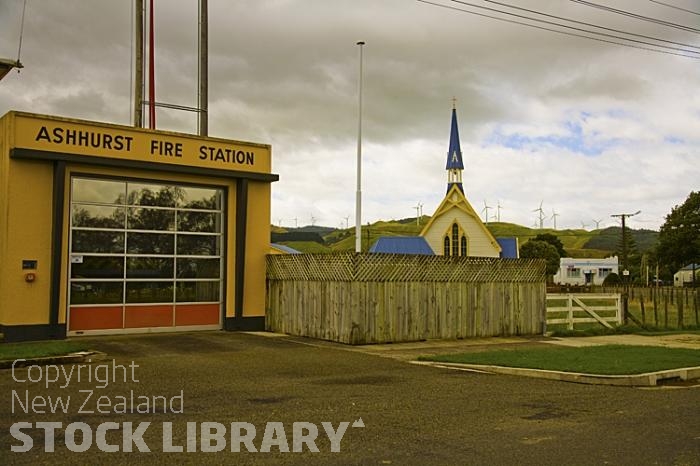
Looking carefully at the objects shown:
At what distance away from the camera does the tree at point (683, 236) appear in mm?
72375

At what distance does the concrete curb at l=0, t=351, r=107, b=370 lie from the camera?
1280 cm

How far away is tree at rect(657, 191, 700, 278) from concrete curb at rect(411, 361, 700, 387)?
214 ft

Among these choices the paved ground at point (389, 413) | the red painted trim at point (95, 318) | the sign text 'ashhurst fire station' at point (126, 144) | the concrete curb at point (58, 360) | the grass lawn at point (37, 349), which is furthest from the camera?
the red painted trim at point (95, 318)

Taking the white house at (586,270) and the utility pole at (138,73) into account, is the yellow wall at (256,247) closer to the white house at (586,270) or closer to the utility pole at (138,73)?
the utility pole at (138,73)

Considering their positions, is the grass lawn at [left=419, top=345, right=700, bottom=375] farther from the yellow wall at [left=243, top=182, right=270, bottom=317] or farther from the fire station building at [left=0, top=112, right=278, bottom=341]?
the fire station building at [left=0, top=112, right=278, bottom=341]

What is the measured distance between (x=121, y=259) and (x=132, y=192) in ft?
6.42

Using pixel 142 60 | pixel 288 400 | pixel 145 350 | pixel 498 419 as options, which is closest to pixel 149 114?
pixel 142 60

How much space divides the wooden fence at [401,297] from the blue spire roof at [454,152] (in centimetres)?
4710

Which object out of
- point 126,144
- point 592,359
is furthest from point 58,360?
point 592,359

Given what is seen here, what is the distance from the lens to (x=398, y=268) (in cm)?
1836

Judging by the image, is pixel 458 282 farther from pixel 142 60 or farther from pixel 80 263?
pixel 142 60

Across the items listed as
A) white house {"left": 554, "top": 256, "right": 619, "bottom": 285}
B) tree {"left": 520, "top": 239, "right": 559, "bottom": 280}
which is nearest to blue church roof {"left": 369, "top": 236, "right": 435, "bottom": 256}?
tree {"left": 520, "top": 239, "right": 559, "bottom": 280}

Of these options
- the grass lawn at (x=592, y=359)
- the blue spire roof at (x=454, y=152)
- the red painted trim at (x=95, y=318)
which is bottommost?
the grass lawn at (x=592, y=359)

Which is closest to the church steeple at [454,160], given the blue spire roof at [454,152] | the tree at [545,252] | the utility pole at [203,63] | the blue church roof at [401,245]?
the blue spire roof at [454,152]
